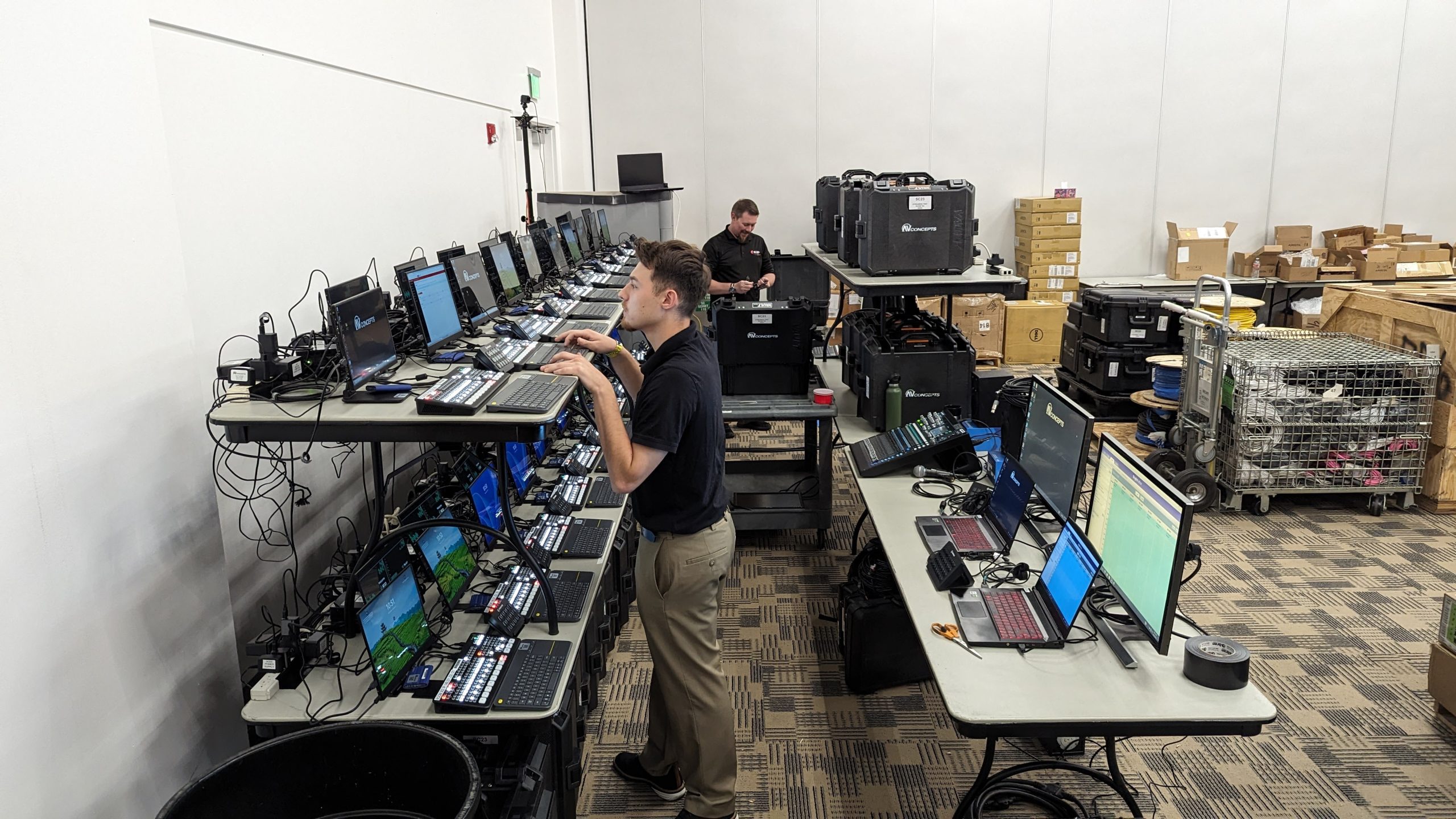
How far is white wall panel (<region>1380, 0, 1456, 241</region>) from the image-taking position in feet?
30.1

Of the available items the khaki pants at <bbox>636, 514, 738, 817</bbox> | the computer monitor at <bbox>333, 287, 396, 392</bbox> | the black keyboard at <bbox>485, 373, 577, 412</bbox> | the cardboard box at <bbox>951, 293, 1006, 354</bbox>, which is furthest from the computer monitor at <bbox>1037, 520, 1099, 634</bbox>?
the cardboard box at <bbox>951, 293, 1006, 354</bbox>

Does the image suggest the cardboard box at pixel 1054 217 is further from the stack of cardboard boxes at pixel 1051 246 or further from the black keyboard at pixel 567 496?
the black keyboard at pixel 567 496

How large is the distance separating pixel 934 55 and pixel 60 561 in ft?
28.9

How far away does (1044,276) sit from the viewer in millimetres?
9227

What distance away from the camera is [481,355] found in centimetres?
300

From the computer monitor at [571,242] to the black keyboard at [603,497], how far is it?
2.68 meters

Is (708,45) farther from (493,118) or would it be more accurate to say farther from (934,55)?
(493,118)

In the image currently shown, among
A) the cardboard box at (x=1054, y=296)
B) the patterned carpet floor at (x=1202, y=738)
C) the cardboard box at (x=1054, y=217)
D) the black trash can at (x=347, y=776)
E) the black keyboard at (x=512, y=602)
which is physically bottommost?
the patterned carpet floor at (x=1202, y=738)

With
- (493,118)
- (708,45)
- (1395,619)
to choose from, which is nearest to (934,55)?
(708,45)

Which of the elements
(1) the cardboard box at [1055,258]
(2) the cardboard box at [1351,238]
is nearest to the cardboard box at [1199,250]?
(2) the cardboard box at [1351,238]

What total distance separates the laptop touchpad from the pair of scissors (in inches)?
2.3

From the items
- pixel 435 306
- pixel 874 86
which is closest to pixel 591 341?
pixel 435 306

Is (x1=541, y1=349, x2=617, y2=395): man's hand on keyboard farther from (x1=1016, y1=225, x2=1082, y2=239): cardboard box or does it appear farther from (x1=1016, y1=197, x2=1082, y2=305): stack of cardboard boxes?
(x1=1016, y1=225, x2=1082, y2=239): cardboard box

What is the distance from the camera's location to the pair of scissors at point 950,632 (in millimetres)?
2373
